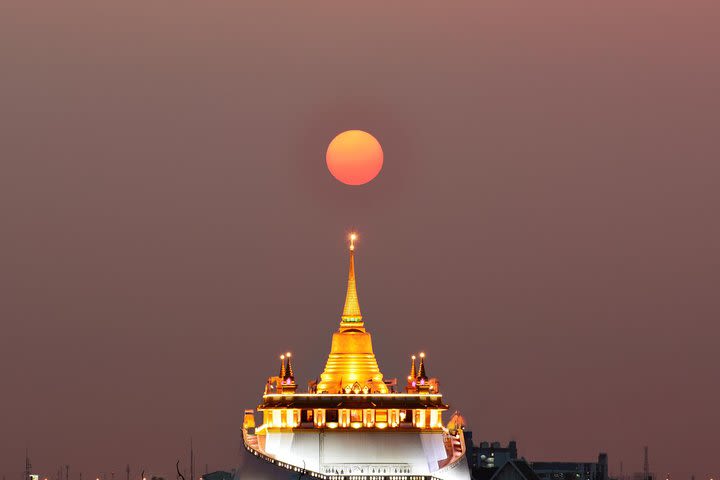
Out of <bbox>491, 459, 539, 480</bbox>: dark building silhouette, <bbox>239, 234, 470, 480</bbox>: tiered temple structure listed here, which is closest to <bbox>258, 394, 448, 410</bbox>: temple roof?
<bbox>239, 234, 470, 480</bbox>: tiered temple structure

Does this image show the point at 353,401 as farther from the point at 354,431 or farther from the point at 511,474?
the point at 511,474

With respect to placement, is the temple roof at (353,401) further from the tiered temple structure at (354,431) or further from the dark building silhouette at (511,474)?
the dark building silhouette at (511,474)

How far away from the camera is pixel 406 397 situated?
513 feet

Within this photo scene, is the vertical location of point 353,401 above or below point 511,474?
below

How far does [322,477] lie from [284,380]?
309 inches

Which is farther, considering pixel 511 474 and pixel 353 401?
pixel 511 474

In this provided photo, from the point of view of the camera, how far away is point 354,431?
509 ft

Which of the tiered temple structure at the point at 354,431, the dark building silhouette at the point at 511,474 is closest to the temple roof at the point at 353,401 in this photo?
the tiered temple structure at the point at 354,431

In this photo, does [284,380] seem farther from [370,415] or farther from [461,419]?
[461,419]

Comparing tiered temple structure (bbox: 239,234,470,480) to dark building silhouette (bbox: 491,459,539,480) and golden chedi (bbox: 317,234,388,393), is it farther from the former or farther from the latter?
dark building silhouette (bbox: 491,459,539,480)

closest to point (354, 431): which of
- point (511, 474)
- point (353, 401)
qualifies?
point (353, 401)

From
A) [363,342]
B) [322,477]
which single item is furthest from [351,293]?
[322,477]

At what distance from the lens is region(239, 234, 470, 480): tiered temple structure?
15425cm

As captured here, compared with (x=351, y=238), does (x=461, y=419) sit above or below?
below
